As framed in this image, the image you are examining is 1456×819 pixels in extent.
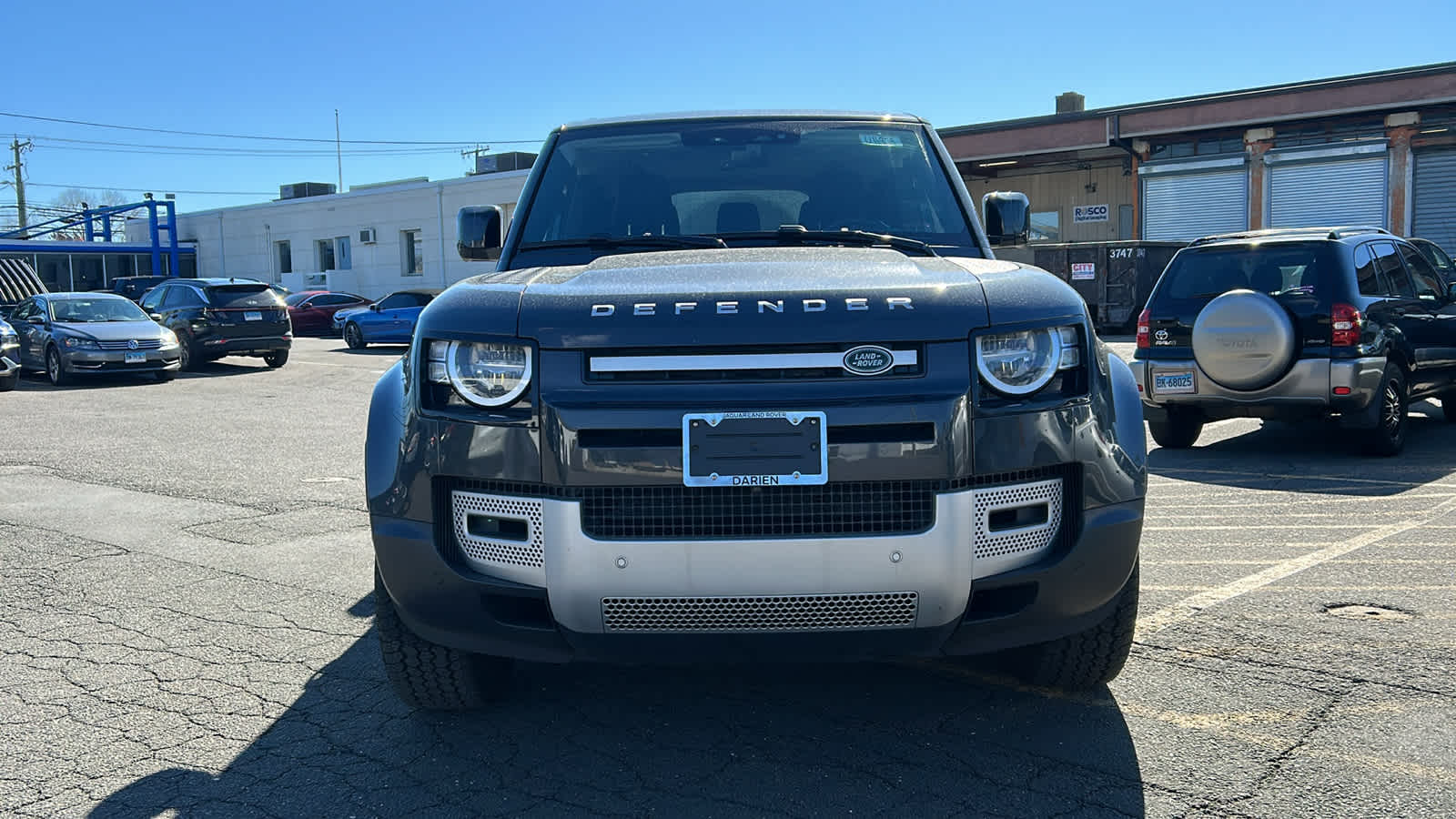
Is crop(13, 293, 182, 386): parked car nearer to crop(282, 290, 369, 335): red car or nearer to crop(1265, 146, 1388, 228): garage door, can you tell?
crop(282, 290, 369, 335): red car

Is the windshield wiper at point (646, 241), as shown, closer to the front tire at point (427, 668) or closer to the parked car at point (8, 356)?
the front tire at point (427, 668)

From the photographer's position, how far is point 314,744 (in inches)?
137

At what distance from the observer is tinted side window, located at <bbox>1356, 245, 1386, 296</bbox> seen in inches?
344

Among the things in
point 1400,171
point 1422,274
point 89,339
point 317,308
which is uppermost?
point 1400,171

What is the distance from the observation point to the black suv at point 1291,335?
848 cm

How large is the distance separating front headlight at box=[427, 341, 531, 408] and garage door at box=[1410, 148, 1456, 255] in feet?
90.4

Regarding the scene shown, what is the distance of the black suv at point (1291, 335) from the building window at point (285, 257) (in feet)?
149

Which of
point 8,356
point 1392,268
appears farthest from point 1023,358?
point 8,356

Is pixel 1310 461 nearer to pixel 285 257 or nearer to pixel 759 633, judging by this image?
pixel 759 633

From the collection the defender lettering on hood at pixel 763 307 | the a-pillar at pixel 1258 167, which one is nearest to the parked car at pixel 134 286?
the a-pillar at pixel 1258 167

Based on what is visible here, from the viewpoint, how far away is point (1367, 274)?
29.1ft

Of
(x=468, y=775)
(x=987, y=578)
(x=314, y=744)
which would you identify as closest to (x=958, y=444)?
(x=987, y=578)

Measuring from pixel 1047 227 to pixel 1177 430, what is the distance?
26.2m

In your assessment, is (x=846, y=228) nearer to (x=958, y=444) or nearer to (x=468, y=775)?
(x=958, y=444)
